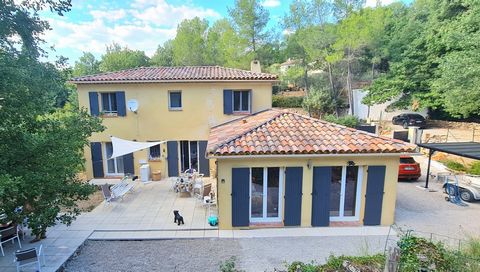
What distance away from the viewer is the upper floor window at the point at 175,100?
59.7 ft

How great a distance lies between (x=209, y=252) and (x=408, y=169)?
13.8 meters

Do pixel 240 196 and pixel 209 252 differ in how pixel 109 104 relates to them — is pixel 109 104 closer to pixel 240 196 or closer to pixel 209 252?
pixel 240 196

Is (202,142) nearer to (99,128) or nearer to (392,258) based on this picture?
(99,128)

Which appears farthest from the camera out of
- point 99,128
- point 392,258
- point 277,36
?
point 277,36

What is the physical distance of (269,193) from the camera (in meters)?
11.2

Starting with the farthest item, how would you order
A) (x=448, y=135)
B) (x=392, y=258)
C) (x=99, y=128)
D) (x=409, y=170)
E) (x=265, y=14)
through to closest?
(x=265, y=14) → (x=448, y=135) → (x=409, y=170) → (x=99, y=128) → (x=392, y=258)

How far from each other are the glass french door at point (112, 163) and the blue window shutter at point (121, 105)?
2402 millimetres

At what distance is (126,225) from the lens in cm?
1144

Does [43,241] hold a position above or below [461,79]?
below

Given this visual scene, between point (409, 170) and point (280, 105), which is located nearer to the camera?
point (409, 170)

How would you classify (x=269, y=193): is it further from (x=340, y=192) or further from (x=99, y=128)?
(x=99, y=128)

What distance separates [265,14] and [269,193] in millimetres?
33064

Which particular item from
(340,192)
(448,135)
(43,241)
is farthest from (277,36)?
(43,241)

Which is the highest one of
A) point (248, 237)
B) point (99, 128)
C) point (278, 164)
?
point (99, 128)
